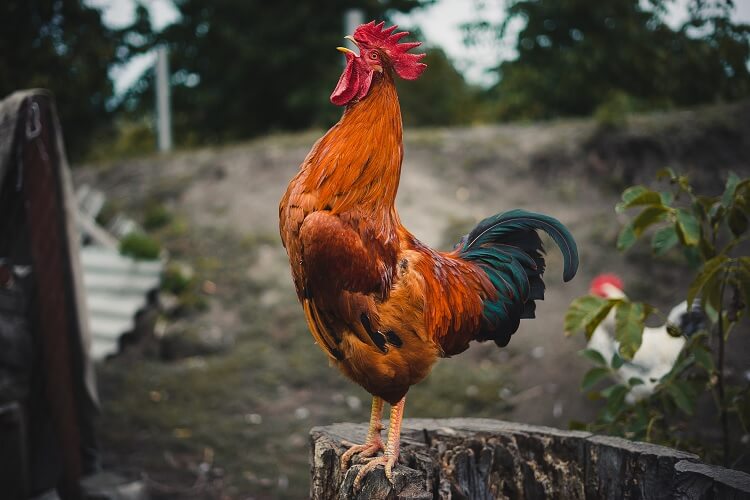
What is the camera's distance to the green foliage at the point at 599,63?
28.8 ft

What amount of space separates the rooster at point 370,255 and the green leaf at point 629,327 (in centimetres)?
61

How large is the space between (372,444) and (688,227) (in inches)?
67.1

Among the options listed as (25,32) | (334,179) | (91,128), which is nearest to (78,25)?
(25,32)

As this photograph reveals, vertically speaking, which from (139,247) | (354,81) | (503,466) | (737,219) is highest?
(354,81)

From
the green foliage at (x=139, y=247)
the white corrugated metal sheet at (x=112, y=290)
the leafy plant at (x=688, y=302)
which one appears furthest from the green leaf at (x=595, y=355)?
the green foliage at (x=139, y=247)

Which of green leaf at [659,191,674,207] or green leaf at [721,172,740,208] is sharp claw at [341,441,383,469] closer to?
green leaf at [659,191,674,207]

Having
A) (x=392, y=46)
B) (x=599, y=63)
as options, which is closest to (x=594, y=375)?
(x=392, y=46)

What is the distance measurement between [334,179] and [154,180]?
26.0 ft

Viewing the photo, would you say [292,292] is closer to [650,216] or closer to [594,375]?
[594,375]

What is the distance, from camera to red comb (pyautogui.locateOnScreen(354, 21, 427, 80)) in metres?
2.48

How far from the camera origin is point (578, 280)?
6793mm

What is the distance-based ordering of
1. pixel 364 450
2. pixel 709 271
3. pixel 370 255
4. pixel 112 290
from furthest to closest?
1. pixel 112 290
2. pixel 709 271
3. pixel 364 450
4. pixel 370 255

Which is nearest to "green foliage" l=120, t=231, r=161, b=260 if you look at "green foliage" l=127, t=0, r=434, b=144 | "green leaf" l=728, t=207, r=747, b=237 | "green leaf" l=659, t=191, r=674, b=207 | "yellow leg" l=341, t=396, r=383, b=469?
"green foliage" l=127, t=0, r=434, b=144

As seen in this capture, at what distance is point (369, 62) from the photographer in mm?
2465
